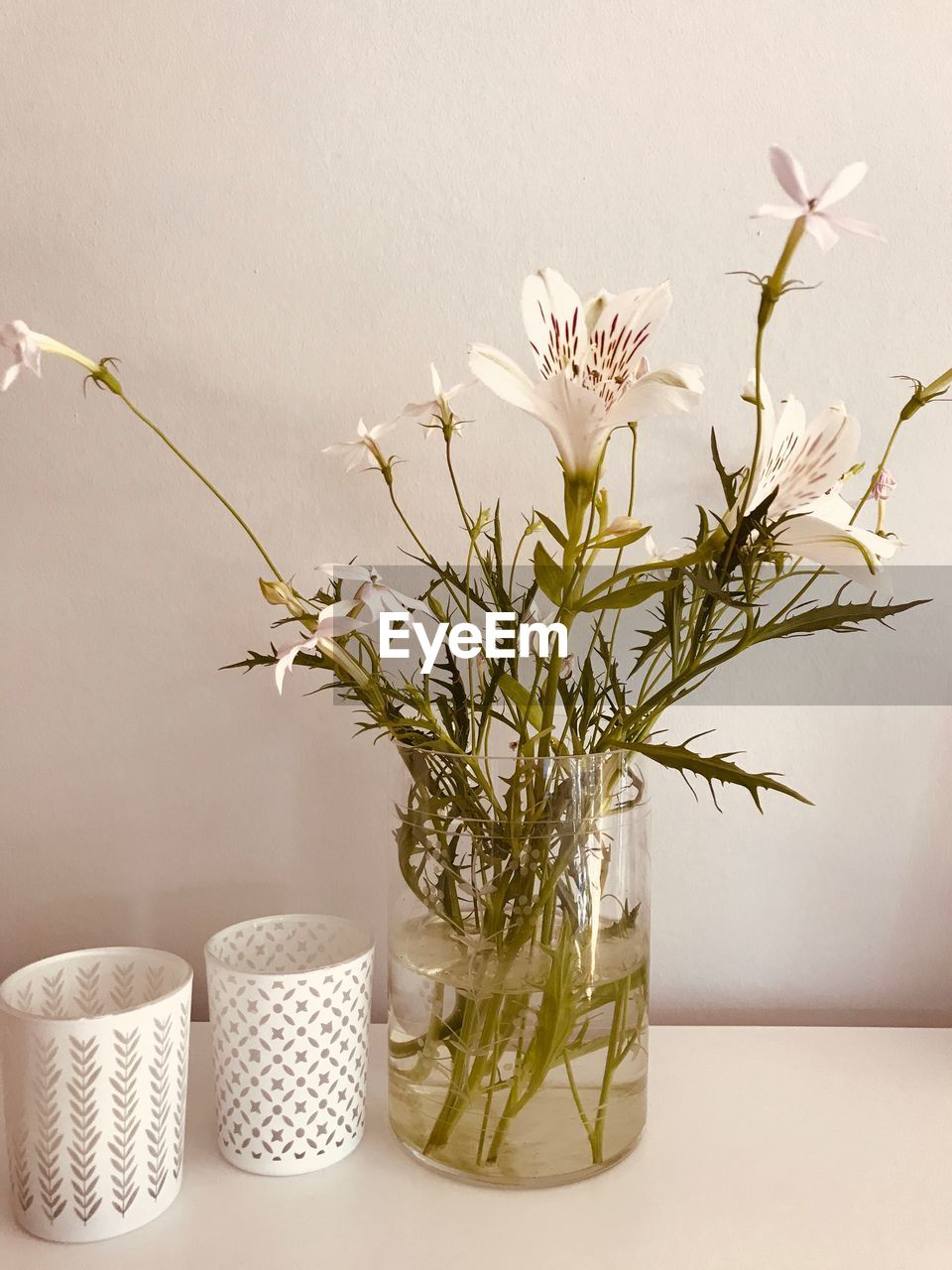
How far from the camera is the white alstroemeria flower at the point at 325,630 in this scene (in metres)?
0.60

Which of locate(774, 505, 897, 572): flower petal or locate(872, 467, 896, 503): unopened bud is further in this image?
locate(872, 467, 896, 503): unopened bud

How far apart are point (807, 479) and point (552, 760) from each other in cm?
21

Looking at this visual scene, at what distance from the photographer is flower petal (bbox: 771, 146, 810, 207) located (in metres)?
0.50

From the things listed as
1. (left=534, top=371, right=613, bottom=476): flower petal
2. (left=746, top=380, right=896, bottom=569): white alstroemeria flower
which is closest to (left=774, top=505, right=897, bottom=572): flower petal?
(left=746, top=380, right=896, bottom=569): white alstroemeria flower

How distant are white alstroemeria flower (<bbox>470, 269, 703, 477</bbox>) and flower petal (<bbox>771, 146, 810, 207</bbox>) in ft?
0.33

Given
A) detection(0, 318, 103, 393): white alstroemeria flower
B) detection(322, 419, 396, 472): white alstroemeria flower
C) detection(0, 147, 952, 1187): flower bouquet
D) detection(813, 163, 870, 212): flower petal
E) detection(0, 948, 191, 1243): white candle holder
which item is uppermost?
detection(813, 163, 870, 212): flower petal

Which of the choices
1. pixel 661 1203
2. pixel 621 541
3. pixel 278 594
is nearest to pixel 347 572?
pixel 278 594

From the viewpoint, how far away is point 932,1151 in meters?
0.73

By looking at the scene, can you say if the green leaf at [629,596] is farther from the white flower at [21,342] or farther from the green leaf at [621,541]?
the white flower at [21,342]

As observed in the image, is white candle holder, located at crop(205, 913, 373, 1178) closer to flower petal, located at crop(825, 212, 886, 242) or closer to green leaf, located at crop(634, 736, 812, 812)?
green leaf, located at crop(634, 736, 812, 812)

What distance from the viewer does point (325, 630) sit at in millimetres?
614

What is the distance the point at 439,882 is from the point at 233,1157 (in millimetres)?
221

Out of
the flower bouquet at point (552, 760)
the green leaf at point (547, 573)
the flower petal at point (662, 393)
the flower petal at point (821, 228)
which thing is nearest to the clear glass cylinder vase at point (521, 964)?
the flower bouquet at point (552, 760)

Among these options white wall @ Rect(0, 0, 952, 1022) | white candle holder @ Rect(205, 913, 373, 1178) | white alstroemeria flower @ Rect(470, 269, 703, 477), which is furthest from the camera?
white wall @ Rect(0, 0, 952, 1022)
